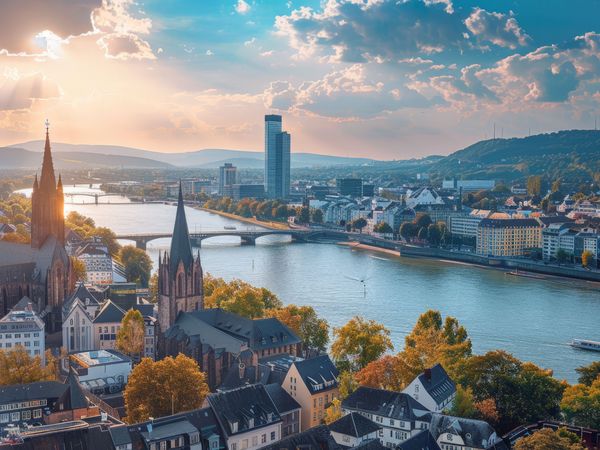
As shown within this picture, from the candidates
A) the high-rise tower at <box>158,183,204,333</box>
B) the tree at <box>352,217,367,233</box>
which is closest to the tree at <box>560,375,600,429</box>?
the high-rise tower at <box>158,183,204,333</box>

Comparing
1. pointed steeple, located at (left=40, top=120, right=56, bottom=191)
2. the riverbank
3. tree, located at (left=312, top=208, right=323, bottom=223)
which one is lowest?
Result: the riverbank

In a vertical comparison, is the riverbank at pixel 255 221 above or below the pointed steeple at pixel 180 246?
below

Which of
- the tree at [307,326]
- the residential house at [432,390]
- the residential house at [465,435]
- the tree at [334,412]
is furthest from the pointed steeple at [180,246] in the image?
the residential house at [465,435]

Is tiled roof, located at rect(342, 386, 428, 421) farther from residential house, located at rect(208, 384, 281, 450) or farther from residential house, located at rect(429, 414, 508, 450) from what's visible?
residential house, located at rect(208, 384, 281, 450)

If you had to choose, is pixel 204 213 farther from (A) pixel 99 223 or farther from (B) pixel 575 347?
(B) pixel 575 347

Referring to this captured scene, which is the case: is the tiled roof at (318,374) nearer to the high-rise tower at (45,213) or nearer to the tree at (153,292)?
the high-rise tower at (45,213)

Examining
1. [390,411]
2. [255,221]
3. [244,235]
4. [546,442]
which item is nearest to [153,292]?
[390,411]
